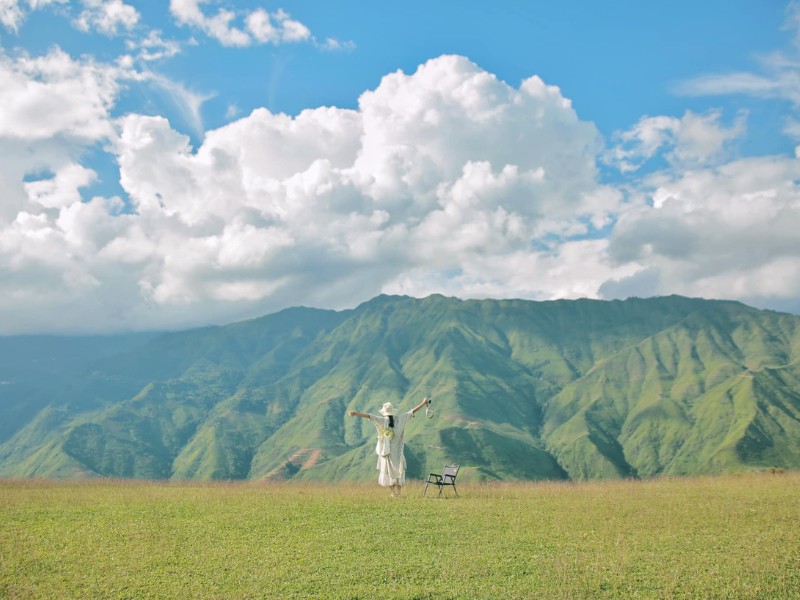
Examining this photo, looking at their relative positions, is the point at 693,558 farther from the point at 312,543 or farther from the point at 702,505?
the point at 312,543

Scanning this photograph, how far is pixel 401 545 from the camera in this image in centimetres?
1819

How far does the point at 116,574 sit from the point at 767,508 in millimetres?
20035

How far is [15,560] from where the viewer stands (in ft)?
55.3

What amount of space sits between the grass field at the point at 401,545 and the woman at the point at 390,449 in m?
0.78

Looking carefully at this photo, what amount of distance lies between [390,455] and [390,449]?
24cm

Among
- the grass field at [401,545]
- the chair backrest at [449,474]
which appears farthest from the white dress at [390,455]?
the chair backrest at [449,474]

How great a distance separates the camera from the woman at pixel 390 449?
1044 inches

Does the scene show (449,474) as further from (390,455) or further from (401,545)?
(401,545)

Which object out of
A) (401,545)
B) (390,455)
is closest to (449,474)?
(390,455)

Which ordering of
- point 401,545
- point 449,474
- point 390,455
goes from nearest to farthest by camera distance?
point 401,545
point 449,474
point 390,455

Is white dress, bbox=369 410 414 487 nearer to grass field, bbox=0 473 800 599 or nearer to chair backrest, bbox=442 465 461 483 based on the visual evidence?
grass field, bbox=0 473 800 599

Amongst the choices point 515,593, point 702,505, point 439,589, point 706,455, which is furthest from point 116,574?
point 706,455

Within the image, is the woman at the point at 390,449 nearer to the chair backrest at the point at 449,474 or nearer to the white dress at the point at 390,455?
the white dress at the point at 390,455

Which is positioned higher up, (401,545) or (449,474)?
(449,474)
